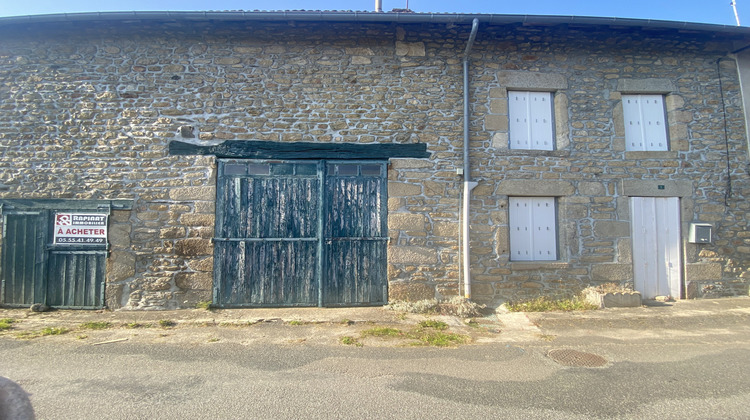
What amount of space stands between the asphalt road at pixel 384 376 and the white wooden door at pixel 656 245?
1409mm

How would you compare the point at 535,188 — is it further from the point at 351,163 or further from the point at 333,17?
the point at 333,17

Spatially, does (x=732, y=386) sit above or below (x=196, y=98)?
below

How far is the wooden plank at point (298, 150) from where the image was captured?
5.89 m

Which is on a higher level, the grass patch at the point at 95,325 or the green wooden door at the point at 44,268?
the green wooden door at the point at 44,268

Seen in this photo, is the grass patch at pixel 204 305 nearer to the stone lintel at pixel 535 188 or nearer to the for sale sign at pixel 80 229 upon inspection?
the for sale sign at pixel 80 229

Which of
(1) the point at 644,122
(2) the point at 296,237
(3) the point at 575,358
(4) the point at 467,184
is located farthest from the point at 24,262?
(1) the point at 644,122

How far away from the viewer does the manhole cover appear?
3.82m

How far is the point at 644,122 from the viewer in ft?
21.4

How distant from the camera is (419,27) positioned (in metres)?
6.18

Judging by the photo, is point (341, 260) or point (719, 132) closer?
point (341, 260)

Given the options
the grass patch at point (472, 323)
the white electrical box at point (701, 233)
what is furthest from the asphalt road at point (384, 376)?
the white electrical box at point (701, 233)

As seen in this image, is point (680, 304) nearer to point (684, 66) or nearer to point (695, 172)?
point (695, 172)

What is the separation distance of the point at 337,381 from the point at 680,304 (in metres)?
5.81

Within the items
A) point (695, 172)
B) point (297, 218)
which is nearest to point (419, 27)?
point (297, 218)
